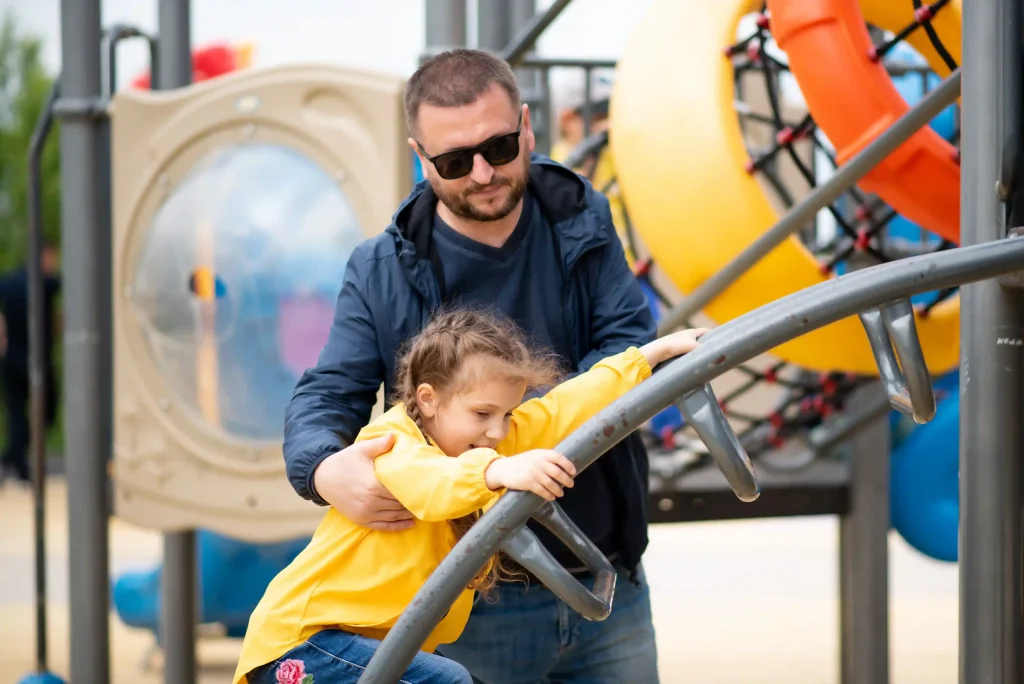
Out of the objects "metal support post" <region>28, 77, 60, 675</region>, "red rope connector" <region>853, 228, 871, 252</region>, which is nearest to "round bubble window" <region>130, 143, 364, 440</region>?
"metal support post" <region>28, 77, 60, 675</region>

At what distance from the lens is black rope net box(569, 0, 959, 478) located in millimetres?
3318

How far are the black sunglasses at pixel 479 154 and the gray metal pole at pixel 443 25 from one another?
1.76 m

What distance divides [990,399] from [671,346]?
0.48 m

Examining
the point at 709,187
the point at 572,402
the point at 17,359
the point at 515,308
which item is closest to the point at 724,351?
the point at 572,402

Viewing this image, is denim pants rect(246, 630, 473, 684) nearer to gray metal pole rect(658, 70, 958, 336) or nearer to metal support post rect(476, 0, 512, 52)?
gray metal pole rect(658, 70, 958, 336)

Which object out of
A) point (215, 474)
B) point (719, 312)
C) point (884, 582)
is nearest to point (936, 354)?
point (719, 312)

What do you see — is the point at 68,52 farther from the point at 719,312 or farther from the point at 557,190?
the point at 557,190

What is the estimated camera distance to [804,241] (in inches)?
163

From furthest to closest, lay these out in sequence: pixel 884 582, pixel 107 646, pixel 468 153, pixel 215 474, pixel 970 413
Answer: pixel 884 582 < pixel 107 646 < pixel 215 474 < pixel 970 413 < pixel 468 153

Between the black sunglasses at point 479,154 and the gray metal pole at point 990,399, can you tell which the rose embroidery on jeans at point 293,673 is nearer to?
the black sunglasses at point 479,154

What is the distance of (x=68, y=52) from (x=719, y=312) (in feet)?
6.56

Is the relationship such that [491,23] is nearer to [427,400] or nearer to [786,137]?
[786,137]

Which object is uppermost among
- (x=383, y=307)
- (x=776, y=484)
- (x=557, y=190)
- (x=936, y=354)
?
(x=557, y=190)

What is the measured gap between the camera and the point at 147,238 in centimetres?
362
